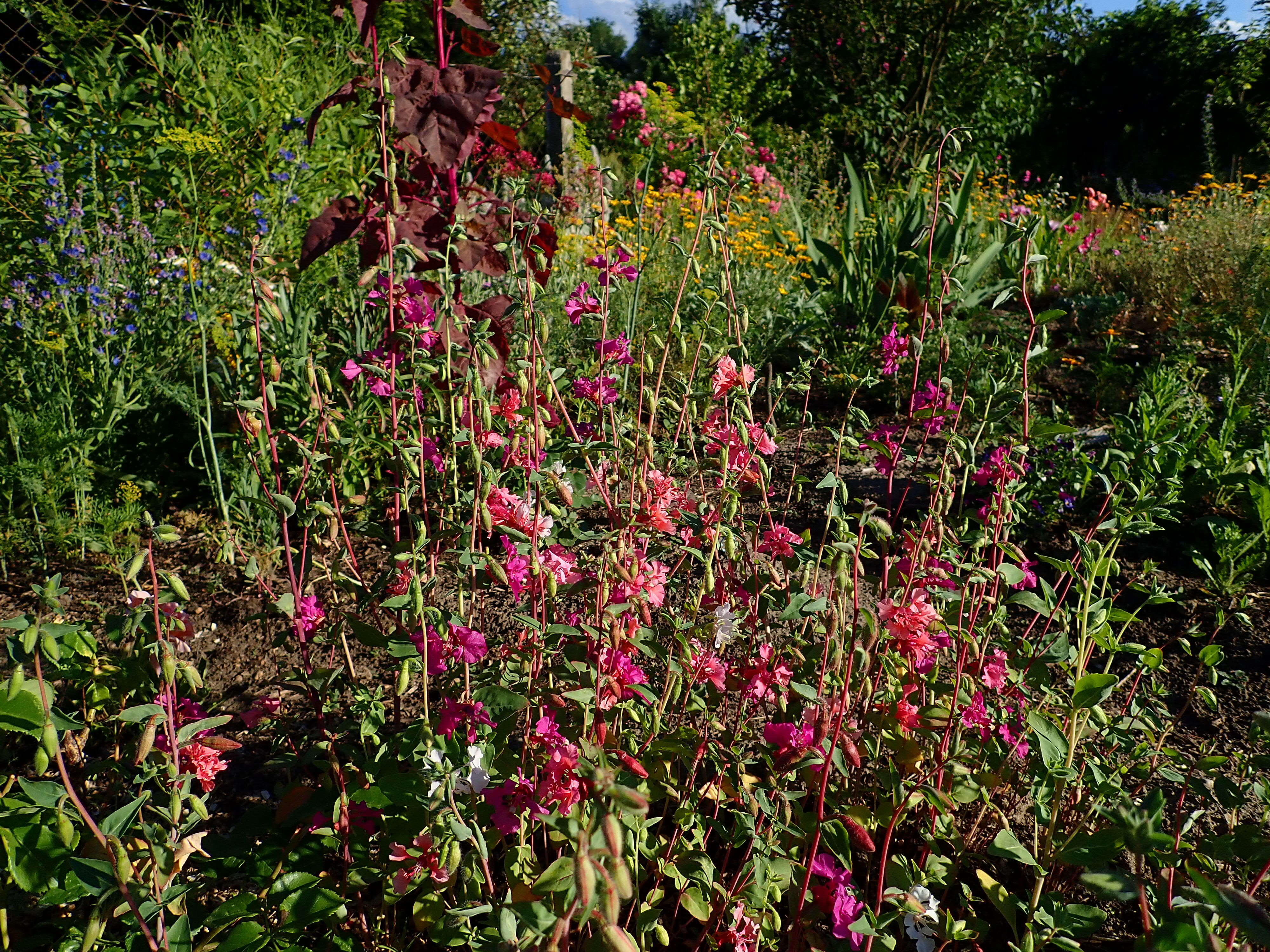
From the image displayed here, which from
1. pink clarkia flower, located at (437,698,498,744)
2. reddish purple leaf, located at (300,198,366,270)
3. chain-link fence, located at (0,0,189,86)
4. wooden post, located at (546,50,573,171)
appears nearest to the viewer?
pink clarkia flower, located at (437,698,498,744)

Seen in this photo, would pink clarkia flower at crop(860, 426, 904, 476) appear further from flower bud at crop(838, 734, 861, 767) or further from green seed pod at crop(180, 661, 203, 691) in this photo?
green seed pod at crop(180, 661, 203, 691)

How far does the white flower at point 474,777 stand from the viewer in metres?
1.05

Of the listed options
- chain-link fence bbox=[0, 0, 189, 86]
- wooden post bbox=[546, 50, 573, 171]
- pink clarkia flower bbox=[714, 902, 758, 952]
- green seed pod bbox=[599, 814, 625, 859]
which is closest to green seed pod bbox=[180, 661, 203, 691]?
green seed pod bbox=[599, 814, 625, 859]

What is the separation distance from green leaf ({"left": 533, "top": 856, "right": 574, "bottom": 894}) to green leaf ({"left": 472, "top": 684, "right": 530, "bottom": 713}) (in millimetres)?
237

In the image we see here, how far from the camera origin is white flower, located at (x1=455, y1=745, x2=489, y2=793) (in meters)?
1.05

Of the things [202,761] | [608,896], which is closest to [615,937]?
[608,896]

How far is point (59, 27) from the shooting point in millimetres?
4625

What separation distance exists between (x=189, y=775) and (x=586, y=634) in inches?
20.8

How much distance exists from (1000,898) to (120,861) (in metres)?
1.18

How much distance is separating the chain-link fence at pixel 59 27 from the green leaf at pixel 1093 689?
16.8ft

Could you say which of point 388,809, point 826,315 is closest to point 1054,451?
point 826,315

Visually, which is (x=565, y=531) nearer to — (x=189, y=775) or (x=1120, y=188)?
(x=189, y=775)

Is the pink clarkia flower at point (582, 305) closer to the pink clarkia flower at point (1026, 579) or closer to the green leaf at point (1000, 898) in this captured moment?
the pink clarkia flower at point (1026, 579)

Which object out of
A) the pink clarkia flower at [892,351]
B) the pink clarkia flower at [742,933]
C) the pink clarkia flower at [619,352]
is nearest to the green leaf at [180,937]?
the pink clarkia flower at [742,933]
